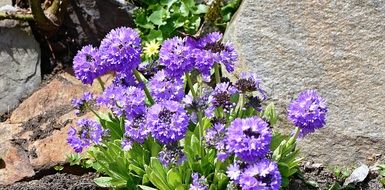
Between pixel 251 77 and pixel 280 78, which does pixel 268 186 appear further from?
pixel 280 78

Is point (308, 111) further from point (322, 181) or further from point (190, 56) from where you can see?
point (322, 181)

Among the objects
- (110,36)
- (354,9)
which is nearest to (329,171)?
(354,9)

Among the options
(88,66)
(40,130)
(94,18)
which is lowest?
(40,130)

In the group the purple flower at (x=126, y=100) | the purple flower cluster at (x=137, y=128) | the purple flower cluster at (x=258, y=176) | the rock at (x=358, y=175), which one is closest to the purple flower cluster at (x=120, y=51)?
the purple flower at (x=126, y=100)

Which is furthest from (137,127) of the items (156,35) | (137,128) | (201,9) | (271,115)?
(201,9)

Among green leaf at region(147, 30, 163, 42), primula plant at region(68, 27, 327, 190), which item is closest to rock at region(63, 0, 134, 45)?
green leaf at region(147, 30, 163, 42)

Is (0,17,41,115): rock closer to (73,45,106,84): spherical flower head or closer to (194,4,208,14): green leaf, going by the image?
(194,4,208,14): green leaf
